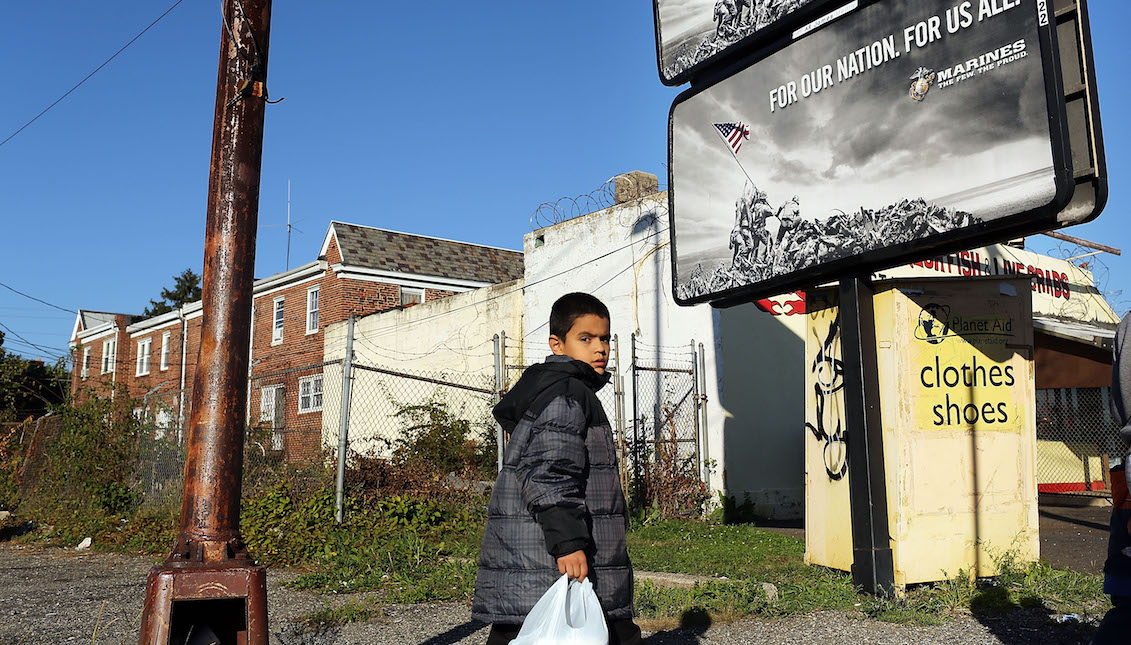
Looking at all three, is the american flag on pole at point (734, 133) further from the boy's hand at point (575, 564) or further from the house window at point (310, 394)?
the house window at point (310, 394)

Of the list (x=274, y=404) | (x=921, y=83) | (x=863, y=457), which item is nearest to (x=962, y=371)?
(x=863, y=457)

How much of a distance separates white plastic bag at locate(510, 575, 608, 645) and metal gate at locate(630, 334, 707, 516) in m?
9.40

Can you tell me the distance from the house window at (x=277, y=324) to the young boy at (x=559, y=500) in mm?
25007

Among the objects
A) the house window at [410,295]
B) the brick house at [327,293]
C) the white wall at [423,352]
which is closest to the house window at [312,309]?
the brick house at [327,293]

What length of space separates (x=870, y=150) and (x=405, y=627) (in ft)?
14.6

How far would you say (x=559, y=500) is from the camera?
3027 millimetres

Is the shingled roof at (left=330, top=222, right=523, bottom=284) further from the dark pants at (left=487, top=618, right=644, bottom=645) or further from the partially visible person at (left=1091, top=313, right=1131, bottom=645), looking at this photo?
the partially visible person at (left=1091, top=313, right=1131, bottom=645)

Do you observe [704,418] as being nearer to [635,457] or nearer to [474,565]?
[635,457]

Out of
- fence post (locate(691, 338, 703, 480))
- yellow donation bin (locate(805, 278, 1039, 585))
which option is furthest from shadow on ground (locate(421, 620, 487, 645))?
fence post (locate(691, 338, 703, 480))

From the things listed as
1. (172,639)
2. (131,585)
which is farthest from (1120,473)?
(131,585)

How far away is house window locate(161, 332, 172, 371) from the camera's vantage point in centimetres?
3256

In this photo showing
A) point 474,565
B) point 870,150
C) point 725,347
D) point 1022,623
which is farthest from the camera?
point 725,347

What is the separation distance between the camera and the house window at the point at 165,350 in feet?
107

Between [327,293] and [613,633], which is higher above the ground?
[327,293]
